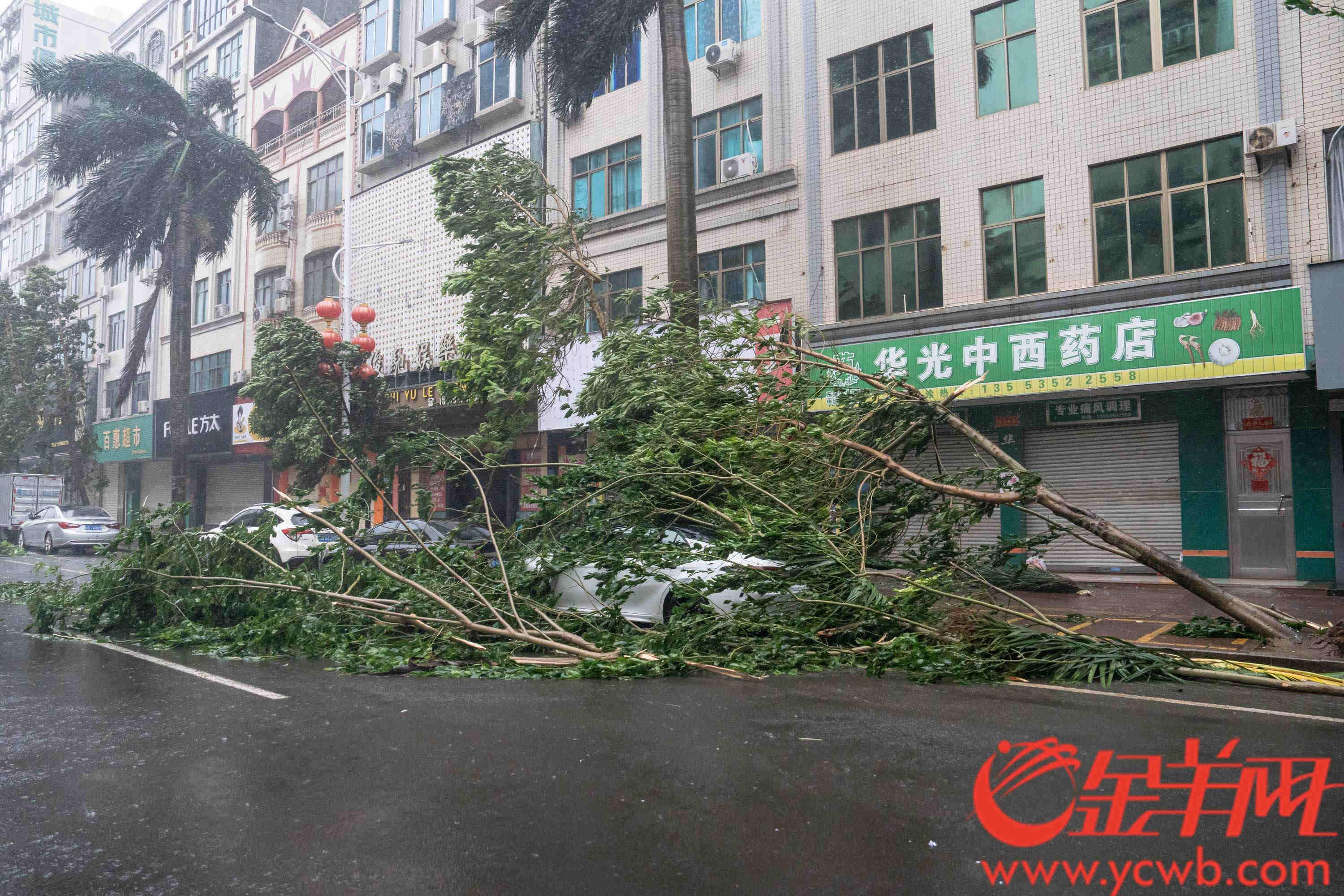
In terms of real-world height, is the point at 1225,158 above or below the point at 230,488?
above

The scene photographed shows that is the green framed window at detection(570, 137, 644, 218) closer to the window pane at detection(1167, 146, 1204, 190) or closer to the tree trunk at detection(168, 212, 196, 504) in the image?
the window pane at detection(1167, 146, 1204, 190)

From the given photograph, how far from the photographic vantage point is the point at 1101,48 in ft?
49.9

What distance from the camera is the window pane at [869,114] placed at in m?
17.7

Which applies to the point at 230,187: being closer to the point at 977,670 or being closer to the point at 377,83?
the point at 377,83

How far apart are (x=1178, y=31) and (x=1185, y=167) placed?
2207 mm

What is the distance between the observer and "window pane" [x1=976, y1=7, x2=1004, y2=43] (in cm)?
1636

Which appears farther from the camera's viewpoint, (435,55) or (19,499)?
(19,499)

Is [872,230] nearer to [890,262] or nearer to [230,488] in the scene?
[890,262]

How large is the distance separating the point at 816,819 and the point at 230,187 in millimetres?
31440

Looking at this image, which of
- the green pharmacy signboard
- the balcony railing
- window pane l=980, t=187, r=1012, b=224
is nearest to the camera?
window pane l=980, t=187, r=1012, b=224

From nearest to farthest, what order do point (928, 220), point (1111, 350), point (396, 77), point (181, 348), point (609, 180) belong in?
point (1111, 350) → point (928, 220) → point (609, 180) → point (396, 77) → point (181, 348)

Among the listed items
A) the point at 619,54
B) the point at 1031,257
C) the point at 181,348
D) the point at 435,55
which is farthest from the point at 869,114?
the point at 181,348

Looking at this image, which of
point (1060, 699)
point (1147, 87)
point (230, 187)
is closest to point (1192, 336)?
point (1147, 87)

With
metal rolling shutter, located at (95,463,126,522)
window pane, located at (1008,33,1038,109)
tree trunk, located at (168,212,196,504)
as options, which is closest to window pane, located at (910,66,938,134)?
window pane, located at (1008,33,1038,109)
